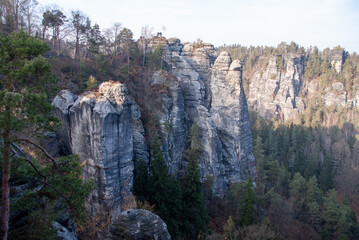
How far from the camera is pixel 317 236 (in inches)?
992

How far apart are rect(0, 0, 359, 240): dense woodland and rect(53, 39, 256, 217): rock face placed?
1.24m

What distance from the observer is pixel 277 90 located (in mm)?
76625

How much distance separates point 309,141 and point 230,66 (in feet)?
104

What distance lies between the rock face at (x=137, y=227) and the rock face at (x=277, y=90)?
6947 cm

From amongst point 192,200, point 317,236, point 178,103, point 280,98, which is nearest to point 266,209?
point 317,236

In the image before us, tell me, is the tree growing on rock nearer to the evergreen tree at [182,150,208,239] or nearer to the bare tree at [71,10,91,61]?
the evergreen tree at [182,150,208,239]

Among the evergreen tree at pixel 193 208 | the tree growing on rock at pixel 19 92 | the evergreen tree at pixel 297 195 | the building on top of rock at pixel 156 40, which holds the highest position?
the building on top of rock at pixel 156 40

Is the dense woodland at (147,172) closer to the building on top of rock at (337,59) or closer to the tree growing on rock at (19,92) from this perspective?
the tree growing on rock at (19,92)

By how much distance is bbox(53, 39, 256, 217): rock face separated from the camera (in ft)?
51.8

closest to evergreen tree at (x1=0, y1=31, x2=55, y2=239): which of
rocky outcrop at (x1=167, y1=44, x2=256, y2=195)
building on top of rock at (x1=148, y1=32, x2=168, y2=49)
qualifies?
rocky outcrop at (x1=167, y1=44, x2=256, y2=195)

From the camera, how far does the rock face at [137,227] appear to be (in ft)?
22.2

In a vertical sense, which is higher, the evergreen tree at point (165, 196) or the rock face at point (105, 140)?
the rock face at point (105, 140)

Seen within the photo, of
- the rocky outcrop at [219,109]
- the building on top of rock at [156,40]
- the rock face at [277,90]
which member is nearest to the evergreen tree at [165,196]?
the rocky outcrop at [219,109]

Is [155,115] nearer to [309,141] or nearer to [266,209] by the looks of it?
[266,209]
